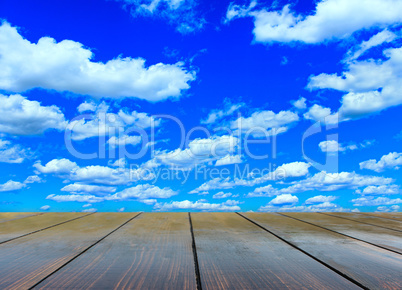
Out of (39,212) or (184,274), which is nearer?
(184,274)

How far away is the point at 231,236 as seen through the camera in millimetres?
2529

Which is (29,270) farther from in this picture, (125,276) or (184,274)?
(184,274)

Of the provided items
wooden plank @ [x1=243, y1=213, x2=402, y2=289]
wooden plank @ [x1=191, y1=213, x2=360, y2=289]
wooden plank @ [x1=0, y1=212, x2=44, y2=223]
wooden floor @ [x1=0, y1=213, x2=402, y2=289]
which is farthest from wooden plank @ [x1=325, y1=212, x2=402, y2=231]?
wooden plank @ [x1=0, y1=212, x2=44, y2=223]

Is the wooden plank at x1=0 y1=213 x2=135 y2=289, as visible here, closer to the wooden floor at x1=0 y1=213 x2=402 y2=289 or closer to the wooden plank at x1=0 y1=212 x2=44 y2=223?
the wooden floor at x1=0 y1=213 x2=402 y2=289

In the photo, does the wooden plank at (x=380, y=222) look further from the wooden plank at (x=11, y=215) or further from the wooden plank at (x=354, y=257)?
the wooden plank at (x=11, y=215)

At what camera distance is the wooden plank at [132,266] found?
4.43 feet

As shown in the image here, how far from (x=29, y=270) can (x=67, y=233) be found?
1216mm

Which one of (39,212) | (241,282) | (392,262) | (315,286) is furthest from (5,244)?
(39,212)

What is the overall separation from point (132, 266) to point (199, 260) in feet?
1.23

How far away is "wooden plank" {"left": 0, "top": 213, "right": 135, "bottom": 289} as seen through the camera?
1462mm

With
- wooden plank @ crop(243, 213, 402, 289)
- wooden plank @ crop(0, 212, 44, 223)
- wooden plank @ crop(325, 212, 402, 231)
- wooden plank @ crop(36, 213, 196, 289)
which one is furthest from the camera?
wooden plank @ crop(0, 212, 44, 223)

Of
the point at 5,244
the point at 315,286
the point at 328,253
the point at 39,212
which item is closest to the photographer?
the point at 315,286

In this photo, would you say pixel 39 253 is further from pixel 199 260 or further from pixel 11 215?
pixel 11 215

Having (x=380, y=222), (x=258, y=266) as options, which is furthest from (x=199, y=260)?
(x=380, y=222)
